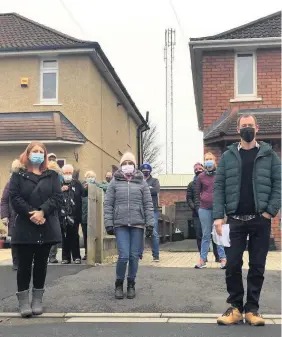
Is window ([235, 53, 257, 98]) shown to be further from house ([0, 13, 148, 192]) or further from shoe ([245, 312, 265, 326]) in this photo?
shoe ([245, 312, 265, 326])

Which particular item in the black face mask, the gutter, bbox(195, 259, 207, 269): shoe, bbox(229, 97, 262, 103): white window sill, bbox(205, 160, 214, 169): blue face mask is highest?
the gutter

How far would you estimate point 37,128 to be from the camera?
16.7 metres

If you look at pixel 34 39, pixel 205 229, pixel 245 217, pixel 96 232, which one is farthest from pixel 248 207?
pixel 34 39

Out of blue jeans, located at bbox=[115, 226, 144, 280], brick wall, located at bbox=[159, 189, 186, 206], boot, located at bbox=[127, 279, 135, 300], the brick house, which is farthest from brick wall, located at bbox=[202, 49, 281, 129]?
brick wall, located at bbox=[159, 189, 186, 206]

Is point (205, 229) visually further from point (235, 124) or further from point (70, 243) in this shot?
point (235, 124)

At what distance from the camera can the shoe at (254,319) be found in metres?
5.01

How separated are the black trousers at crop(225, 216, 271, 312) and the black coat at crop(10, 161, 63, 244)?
2036 mm

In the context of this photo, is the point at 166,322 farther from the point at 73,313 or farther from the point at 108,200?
the point at 108,200

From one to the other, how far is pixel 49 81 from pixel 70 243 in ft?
32.7

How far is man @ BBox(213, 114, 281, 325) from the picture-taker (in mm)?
5090

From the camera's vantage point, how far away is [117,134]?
79.4 feet

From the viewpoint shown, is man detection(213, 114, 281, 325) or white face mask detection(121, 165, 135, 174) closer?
man detection(213, 114, 281, 325)

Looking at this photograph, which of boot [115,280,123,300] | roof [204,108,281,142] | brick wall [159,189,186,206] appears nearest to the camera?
boot [115,280,123,300]

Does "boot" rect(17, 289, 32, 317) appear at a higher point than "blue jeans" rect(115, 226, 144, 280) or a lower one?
lower
